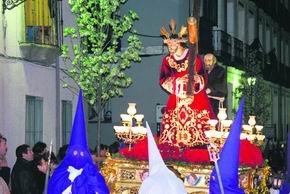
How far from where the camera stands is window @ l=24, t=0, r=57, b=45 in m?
17.1

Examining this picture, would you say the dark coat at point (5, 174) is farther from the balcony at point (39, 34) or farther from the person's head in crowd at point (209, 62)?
the balcony at point (39, 34)

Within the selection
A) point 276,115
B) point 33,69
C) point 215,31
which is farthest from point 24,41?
point 276,115

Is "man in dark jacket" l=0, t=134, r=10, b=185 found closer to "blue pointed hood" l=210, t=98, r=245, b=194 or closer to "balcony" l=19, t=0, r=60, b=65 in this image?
"blue pointed hood" l=210, t=98, r=245, b=194

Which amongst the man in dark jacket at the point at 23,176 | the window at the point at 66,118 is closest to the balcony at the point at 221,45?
the window at the point at 66,118

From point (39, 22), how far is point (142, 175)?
327 inches

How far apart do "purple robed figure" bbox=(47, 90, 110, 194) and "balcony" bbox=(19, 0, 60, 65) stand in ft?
32.1

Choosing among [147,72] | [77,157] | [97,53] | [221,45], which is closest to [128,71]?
[147,72]

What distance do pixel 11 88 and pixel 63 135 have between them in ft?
12.0

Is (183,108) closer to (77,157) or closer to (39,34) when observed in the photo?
(77,157)

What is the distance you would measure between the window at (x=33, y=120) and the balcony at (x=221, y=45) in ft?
33.2

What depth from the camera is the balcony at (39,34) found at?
1695cm

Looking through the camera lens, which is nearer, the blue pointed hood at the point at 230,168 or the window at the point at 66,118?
the blue pointed hood at the point at 230,168

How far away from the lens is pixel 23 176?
972 cm

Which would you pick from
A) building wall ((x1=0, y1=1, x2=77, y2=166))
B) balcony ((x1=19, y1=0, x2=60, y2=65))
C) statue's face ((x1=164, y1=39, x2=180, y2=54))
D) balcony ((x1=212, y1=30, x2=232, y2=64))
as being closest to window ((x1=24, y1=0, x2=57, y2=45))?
balcony ((x1=19, y1=0, x2=60, y2=65))
